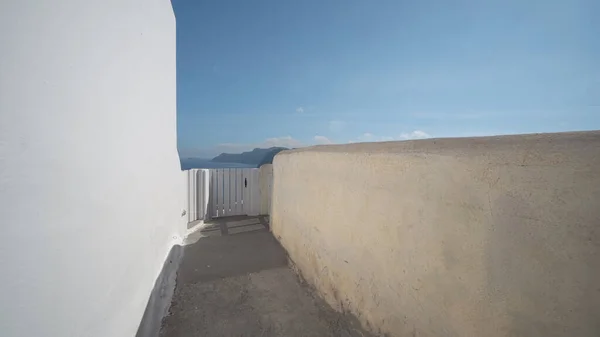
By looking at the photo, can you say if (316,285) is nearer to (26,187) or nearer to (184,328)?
(184,328)

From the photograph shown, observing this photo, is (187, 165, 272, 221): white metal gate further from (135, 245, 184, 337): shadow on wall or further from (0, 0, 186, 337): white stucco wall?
(0, 0, 186, 337): white stucco wall

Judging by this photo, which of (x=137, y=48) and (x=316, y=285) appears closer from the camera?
(x=137, y=48)

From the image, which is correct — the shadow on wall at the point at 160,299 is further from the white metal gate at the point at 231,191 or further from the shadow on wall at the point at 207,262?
the white metal gate at the point at 231,191

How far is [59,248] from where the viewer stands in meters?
1.14

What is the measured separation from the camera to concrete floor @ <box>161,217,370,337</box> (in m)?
2.38

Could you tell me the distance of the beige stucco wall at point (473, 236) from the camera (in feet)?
2.91

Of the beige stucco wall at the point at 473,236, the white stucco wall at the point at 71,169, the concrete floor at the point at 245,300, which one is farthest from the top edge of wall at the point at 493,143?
the white stucco wall at the point at 71,169

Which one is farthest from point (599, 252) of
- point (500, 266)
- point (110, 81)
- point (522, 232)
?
point (110, 81)

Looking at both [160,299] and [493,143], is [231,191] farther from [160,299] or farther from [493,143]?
[493,143]

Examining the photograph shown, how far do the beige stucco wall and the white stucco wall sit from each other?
1.93 meters

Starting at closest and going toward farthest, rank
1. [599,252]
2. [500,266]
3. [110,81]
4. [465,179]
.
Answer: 1. [599,252]
2. [500,266]
3. [465,179]
4. [110,81]

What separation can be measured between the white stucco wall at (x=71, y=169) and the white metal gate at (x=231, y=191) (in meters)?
4.76

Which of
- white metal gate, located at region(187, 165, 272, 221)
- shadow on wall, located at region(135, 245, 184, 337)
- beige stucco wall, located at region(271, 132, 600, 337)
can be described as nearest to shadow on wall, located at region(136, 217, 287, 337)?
shadow on wall, located at region(135, 245, 184, 337)

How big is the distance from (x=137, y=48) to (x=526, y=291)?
11.2 feet
